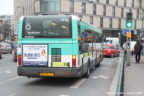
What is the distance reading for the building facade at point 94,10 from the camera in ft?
164

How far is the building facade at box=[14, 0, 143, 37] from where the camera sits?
5012cm

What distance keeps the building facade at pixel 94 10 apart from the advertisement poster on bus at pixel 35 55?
41031 mm

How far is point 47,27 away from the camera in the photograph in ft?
29.6

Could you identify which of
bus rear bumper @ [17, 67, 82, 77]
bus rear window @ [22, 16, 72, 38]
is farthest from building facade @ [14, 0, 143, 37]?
bus rear bumper @ [17, 67, 82, 77]

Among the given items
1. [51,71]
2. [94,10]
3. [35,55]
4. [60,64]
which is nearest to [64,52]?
[60,64]

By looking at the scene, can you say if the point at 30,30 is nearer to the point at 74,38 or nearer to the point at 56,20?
the point at 56,20

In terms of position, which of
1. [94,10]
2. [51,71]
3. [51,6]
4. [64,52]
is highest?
[94,10]

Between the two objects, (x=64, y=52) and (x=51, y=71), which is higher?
(x=64, y=52)

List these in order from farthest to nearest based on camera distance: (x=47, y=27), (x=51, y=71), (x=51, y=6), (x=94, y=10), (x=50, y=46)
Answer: (x=94, y=10)
(x=51, y=6)
(x=47, y=27)
(x=50, y=46)
(x=51, y=71)

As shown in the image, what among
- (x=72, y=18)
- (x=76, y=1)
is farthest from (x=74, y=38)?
(x=76, y=1)

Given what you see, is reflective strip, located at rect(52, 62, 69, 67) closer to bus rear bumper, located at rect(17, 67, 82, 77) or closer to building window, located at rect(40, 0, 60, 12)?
bus rear bumper, located at rect(17, 67, 82, 77)

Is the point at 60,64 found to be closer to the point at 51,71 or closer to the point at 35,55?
the point at 51,71

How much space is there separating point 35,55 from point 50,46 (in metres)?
0.69

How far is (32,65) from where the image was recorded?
8.95 metres
